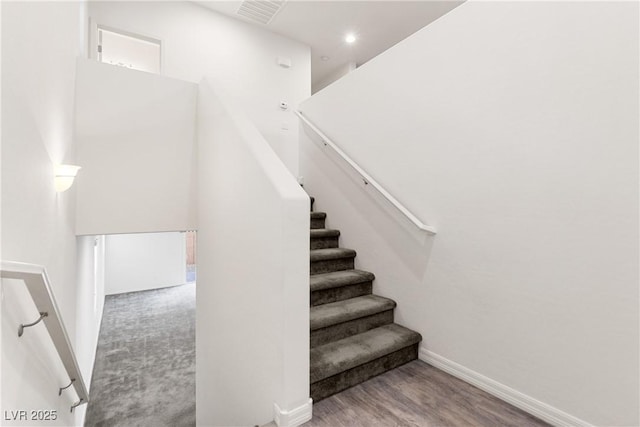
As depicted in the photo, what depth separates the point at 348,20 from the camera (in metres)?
4.50

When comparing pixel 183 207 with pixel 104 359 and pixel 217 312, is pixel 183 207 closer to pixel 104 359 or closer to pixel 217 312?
pixel 217 312

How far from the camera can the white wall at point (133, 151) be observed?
2629mm

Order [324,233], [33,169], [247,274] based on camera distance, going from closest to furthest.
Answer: [33,169] < [247,274] < [324,233]

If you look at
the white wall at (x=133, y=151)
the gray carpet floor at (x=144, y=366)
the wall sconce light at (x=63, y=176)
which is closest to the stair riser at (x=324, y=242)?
the white wall at (x=133, y=151)

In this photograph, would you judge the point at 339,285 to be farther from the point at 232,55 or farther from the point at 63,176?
the point at 232,55

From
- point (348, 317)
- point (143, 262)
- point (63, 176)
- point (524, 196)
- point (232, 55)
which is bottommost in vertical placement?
point (143, 262)

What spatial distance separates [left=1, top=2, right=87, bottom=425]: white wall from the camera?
1.10 m

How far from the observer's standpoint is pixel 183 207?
3062mm

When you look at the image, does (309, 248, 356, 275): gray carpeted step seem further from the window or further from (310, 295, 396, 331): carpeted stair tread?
the window

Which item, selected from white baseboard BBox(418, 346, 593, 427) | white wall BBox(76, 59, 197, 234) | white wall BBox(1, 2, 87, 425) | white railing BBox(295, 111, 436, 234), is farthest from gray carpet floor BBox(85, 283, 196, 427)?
white railing BBox(295, 111, 436, 234)

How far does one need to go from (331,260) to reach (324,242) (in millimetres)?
373

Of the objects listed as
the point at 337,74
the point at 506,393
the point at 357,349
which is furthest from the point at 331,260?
the point at 337,74

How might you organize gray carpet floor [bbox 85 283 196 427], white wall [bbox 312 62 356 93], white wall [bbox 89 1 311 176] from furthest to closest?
1. white wall [bbox 312 62 356 93]
2. gray carpet floor [bbox 85 283 196 427]
3. white wall [bbox 89 1 311 176]

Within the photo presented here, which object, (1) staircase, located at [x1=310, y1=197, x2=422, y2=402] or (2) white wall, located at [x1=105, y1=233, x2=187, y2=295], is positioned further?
(2) white wall, located at [x1=105, y1=233, x2=187, y2=295]
